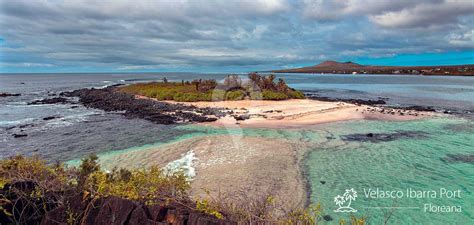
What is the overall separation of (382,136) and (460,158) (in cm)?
473

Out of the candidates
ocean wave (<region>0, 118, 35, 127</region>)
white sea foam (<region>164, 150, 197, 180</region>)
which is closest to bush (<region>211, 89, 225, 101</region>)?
ocean wave (<region>0, 118, 35, 127</region>)

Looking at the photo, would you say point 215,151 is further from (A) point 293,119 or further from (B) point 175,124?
(A) point 293,119

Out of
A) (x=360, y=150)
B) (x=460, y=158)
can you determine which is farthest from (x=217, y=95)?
(x=460, y=158)

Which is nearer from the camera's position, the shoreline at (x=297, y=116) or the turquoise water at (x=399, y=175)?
the turquoise water at (x=399, y=175)

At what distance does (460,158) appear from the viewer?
1320cm

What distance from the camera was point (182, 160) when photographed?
13.2m

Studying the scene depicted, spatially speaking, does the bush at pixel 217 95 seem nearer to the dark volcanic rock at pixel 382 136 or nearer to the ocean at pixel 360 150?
the ocean at pixel 360 150

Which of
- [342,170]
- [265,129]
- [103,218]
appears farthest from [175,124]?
[103,218]

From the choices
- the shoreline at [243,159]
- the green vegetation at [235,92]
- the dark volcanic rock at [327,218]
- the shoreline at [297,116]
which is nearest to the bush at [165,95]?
the green vegetation at [235,92]

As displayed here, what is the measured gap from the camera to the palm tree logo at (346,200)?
862cm

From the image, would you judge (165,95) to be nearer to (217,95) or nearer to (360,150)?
(217,95)

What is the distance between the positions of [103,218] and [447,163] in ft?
44.2

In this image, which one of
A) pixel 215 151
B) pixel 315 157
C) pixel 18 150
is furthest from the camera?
pixel 18 150

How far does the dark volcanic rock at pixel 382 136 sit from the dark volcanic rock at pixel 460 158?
3571 mm
